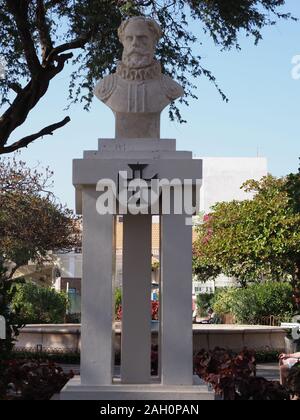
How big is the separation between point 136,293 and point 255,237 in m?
16.7

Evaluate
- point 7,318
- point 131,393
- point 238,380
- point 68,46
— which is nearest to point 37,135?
point 68,46

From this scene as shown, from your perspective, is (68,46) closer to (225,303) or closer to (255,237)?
(255,237)

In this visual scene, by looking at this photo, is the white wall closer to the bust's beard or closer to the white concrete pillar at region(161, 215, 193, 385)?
the bust's beard

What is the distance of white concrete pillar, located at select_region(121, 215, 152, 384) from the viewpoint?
7.87m

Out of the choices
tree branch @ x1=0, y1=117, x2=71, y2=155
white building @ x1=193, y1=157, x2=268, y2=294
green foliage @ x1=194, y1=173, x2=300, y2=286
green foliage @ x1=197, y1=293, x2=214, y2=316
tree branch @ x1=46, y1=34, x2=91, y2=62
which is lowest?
green foliage @ x1=197, y1=293, x2=214, y2=316

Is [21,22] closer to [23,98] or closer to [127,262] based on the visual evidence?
[23,98]

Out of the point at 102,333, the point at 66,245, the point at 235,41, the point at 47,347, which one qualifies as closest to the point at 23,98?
the point at 235,41

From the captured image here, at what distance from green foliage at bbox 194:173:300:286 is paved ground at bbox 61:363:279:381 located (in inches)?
303

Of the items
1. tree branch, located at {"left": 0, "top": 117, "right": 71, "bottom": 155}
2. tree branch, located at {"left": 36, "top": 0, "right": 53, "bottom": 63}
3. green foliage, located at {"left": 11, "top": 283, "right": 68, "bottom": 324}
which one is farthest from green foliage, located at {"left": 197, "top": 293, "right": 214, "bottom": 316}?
tree branch, located at {"left": 36, "top": 0, "right": 53, "bottom": 63}

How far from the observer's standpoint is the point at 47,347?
16.0 m

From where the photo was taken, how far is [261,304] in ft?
72.0

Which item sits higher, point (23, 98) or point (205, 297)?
point (23, 98)

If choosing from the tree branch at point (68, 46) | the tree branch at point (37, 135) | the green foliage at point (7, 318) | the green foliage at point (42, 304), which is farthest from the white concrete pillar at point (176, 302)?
the green foliage at point (42, 304)
